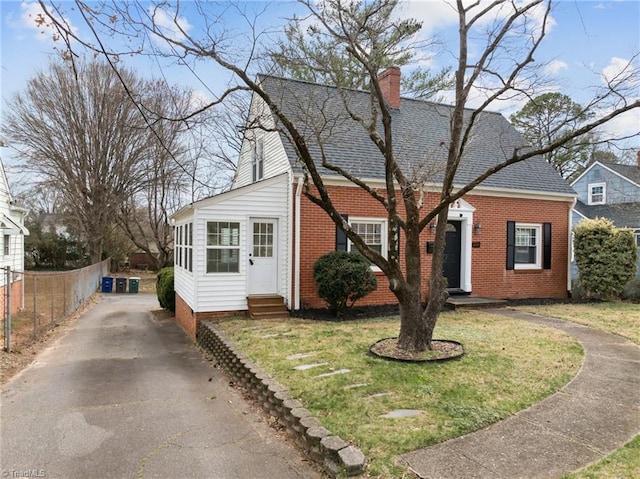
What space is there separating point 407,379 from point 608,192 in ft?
80.4

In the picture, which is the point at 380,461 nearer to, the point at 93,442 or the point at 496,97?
the point at 93,442

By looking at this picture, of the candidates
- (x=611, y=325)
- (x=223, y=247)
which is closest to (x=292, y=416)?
(x=223, y=247)

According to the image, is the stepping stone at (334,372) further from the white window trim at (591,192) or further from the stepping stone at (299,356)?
the white window trim at (591,192)

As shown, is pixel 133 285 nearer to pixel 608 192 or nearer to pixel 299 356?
pixel 299 356

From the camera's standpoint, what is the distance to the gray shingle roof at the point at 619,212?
2036 cm

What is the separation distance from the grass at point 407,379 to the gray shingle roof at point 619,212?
1598cm

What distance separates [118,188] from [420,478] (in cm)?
2548

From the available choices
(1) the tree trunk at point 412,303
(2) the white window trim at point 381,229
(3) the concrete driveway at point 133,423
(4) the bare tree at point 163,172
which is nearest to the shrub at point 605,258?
(2) the white window trim at point 381,229

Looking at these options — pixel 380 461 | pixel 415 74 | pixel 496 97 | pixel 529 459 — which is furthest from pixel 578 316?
pixel 415 74

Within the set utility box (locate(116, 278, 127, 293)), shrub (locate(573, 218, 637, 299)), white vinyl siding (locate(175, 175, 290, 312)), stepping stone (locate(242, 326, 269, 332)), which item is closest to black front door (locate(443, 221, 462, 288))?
shrub (locate(573, 218, 637, 299))

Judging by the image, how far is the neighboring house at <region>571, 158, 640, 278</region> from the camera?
21781 millimetres

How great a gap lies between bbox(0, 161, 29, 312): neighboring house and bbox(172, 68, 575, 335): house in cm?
436

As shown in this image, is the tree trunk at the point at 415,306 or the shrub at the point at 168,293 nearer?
the tree trunk at the point at 415,306

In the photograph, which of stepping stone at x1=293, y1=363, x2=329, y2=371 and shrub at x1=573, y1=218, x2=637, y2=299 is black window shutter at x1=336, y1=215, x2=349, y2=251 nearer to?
stepping stone at x1=293, y1=363, x2=329, y2=371
